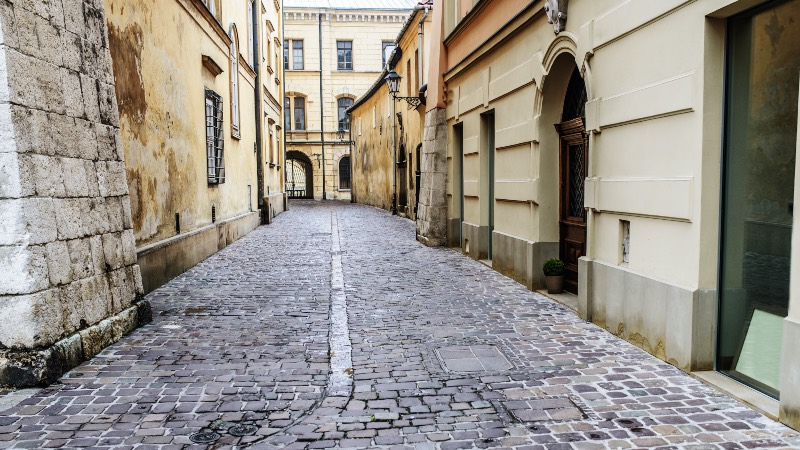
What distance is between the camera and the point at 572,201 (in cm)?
852

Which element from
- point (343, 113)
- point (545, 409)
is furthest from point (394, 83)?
point (343, 113)

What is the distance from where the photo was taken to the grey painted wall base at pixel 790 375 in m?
3.87

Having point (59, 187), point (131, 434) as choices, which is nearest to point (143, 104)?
point (59, 187)

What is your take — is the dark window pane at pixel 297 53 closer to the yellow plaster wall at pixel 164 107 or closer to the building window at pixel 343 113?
the building window at pixel 343 113

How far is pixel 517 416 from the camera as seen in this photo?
423cm

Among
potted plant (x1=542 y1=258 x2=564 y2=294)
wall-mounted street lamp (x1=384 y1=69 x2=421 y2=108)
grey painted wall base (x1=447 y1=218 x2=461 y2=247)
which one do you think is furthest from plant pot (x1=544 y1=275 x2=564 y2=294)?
wall-mounted street lamp (x1=384 y1=69 x2=421 y2=108)

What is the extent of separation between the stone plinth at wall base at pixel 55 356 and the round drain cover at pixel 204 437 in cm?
168

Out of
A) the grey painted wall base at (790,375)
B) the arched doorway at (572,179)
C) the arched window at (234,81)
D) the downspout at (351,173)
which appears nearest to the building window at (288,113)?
the downspout at (351,173)

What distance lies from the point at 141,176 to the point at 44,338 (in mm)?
4287

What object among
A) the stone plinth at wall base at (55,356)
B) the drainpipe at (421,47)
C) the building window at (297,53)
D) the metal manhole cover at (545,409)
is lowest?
the metal manhole cover at (545,409)

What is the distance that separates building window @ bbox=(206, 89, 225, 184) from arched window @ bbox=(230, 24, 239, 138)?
5.77 ft

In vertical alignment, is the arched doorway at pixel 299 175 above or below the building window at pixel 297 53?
below

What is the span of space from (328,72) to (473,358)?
4007 cm

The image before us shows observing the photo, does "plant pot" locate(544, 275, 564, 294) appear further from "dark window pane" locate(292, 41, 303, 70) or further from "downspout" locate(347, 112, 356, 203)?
"dark window pane" locate(292, 41, 303, 70)
